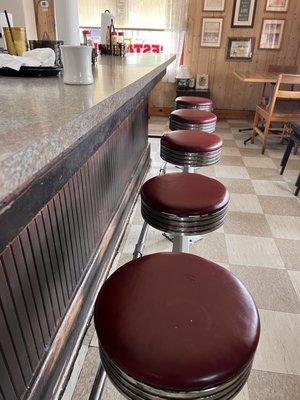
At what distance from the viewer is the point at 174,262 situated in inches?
32.6

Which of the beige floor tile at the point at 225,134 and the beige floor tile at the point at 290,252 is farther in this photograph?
the beige floor tile at the point at 225,134

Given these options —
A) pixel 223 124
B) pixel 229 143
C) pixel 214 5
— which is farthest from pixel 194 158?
pixel 214 5

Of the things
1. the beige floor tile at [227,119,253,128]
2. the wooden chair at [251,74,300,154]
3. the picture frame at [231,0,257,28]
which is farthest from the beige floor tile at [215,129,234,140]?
the picture frame at [231,0,257,28]

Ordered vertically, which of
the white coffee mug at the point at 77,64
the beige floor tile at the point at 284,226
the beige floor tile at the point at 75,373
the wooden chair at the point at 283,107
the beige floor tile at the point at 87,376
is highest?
the white coffee mug at the point at 77,64

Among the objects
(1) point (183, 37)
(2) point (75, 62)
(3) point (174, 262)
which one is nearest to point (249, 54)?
(1) point (183, 37)

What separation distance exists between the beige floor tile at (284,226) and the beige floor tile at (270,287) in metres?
0.44

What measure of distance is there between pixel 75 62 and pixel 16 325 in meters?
0.82

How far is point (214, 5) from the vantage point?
4691 millimetres

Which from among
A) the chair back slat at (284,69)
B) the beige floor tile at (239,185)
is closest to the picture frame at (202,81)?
the chair back slat at (284,69)

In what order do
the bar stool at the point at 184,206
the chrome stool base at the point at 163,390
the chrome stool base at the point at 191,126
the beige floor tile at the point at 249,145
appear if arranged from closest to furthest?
the chrome stool base at the point at 163,390
the bar stool at the point at 184,206
the chrome stool base at the point at 191,126
the beige floor tile at the point at 249,145

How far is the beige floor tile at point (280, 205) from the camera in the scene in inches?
102

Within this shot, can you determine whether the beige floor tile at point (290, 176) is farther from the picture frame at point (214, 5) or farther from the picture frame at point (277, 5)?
the picture frame at point (214, 5)

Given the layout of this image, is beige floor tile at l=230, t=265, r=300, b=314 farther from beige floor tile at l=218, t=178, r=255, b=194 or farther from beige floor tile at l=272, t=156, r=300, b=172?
beige floor tile at l=272, t=156, r=300, b=172

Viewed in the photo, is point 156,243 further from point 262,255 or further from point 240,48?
point 240,48
